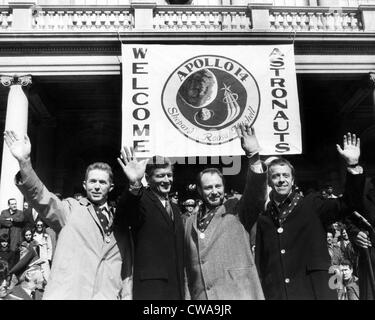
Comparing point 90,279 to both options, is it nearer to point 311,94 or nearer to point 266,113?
point 266,113

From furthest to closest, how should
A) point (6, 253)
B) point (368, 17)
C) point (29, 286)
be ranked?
point (368, 17)
point (6, 253)
point (29, 286)

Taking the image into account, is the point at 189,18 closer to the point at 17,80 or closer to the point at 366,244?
the point at 17,80

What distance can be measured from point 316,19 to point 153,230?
40.6 feet

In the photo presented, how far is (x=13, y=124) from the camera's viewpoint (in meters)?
12.7

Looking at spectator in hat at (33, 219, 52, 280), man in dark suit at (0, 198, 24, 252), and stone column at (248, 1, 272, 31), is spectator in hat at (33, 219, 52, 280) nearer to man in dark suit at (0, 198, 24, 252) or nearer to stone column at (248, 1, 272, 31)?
man in dark suit at (0, 198, 24, 252)

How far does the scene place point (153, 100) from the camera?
11664 mm

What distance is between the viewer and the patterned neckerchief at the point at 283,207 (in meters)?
4.07

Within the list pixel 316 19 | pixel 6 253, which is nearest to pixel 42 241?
pixel 6 253

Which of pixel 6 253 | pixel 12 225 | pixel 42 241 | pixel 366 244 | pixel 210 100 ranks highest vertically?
pixel 210 100

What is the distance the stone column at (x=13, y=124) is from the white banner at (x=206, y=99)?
10.1ft

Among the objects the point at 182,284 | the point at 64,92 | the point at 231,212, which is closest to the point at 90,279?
the point at 182,284

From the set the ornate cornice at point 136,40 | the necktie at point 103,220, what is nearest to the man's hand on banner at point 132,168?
the necktie at point 103,220

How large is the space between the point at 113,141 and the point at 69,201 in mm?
13291

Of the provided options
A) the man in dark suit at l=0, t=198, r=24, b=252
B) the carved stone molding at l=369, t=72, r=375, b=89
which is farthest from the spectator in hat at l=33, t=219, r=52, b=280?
the carved stone molding at l=369, t=72, r=375, b=89
